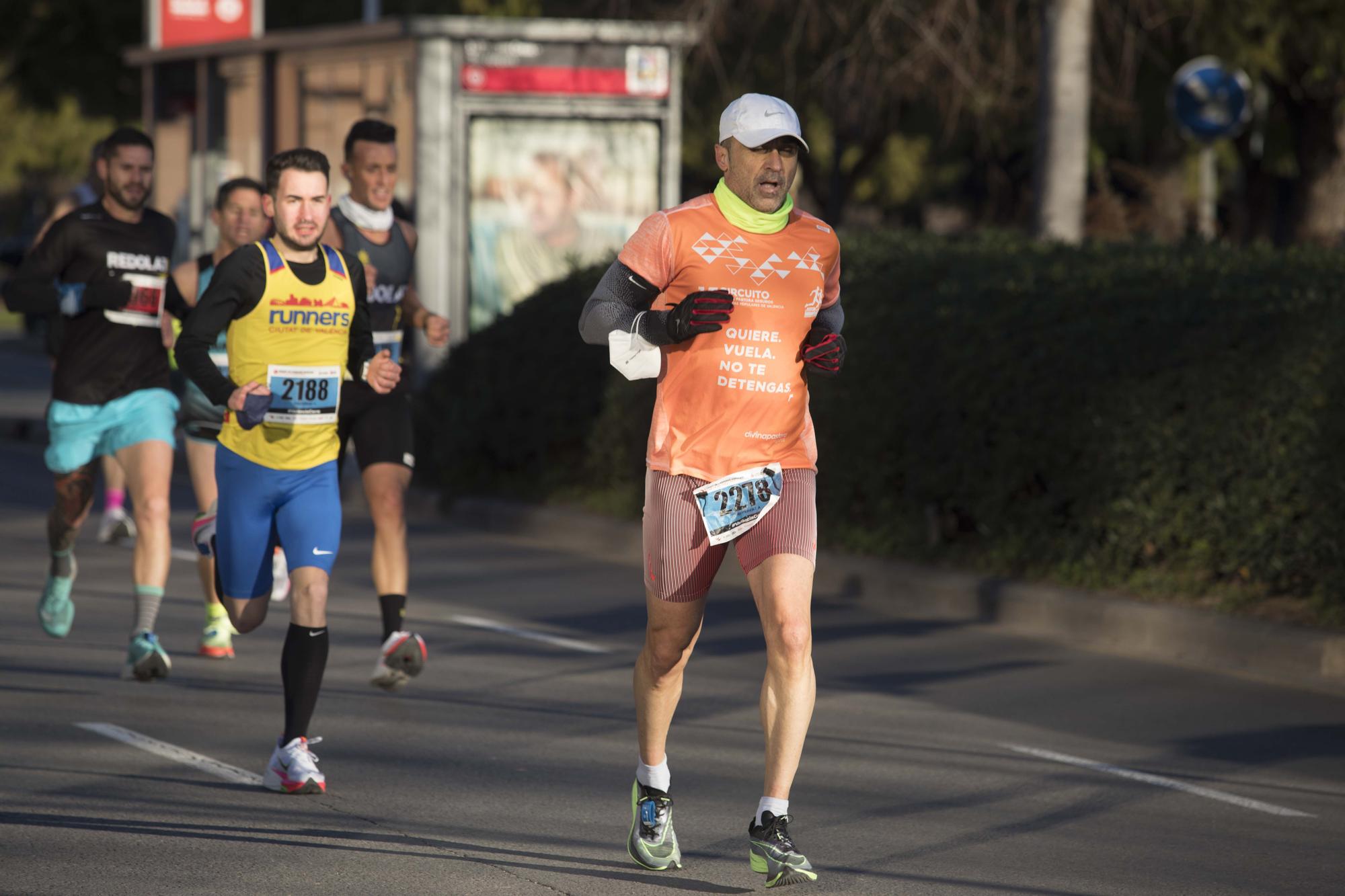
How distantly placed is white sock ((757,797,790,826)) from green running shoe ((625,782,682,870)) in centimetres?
27

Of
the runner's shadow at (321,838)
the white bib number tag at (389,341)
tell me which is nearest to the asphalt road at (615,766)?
the runner's shadow at (321,838)

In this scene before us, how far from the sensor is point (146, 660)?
8.23 m

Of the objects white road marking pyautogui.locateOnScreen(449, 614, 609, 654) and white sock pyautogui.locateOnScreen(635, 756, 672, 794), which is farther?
white road marking pyautogui.locateOnScreen(449, 614, 609, 654)

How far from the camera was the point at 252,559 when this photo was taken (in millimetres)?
6859

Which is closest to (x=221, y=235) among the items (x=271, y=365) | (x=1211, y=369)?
(x=271, y=365)

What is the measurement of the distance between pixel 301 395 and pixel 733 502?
6.40ft

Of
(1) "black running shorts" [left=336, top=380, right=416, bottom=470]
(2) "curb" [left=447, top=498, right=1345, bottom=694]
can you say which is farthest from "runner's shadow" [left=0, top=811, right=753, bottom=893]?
(2) "curb" [left=447, top=498, right=1345, bottom=694]

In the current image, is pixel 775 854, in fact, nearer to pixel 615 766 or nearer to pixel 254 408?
pixel 615 766

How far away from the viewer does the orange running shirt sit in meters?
5.57

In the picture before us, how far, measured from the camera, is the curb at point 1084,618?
8.93 metres

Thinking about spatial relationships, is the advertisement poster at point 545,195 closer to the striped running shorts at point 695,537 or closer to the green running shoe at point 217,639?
the green running shoe at point 217,639

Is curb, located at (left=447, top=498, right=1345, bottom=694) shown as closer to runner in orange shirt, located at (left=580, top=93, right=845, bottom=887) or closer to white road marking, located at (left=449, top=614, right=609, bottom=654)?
white road marking, located at (left=449, top=614, right=609, bottom=654)

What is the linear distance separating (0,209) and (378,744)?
88524mm

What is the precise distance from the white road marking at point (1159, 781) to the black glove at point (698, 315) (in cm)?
265
